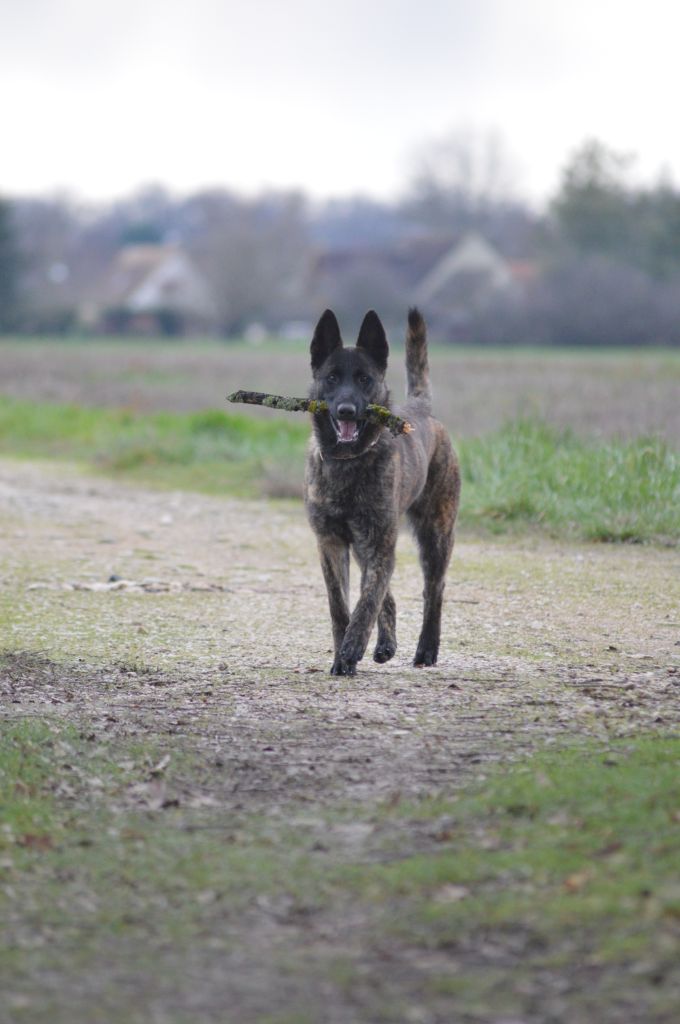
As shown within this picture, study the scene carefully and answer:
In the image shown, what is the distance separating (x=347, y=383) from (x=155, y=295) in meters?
Result: 77.3

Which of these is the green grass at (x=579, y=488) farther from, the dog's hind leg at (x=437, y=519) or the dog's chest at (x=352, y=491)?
the dog's chest at (x=352, y=491)

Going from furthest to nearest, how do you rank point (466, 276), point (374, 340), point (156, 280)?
point (156, 280) < point (466, 276) < point (374, 340)

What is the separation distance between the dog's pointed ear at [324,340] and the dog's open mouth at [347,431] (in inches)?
15.4

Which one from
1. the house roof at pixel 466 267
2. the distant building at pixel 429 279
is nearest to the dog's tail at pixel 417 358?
the distant building at pixel 429 279

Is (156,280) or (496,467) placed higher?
(156,280)

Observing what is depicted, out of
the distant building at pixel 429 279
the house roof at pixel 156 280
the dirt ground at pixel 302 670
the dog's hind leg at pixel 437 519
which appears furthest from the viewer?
the house roof at pixel 156 280

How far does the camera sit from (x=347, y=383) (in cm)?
698

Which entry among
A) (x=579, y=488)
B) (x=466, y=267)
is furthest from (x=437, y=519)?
(x=466, y=267)

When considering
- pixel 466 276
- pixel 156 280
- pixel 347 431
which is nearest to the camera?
pixel 347 431

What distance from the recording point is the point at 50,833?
15.1ft

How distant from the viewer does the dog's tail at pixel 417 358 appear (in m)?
8.03

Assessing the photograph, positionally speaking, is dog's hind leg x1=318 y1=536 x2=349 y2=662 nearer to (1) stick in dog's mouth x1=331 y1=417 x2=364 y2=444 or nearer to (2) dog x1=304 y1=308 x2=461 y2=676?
(2) dog x1=304 y1=308 x2=461 y2=676

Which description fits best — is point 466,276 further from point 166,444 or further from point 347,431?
point 347,431

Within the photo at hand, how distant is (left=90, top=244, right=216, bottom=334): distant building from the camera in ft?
214
